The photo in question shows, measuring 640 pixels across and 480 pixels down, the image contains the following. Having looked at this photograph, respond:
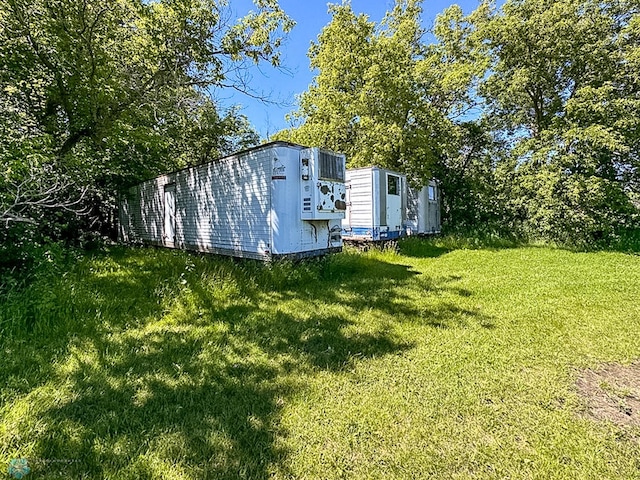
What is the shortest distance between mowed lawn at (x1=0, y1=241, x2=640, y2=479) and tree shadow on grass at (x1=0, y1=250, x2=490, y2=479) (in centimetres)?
2

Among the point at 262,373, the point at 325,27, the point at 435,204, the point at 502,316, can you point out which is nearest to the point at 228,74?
the point at 262,373

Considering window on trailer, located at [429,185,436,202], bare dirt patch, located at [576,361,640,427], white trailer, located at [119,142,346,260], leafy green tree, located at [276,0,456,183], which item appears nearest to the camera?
bare dirt patch, located at [576,361,640,427]

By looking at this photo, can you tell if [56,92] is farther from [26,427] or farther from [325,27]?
[325,27]

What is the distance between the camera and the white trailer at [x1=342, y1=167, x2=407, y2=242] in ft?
29.6

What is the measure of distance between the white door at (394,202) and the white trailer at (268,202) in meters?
3.29

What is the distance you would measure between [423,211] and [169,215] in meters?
8.81

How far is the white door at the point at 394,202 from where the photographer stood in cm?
962

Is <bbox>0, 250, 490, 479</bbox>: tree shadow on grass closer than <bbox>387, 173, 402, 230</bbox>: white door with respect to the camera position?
Yes

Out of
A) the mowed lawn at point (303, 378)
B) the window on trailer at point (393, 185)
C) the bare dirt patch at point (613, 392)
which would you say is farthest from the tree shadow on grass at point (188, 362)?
the window on trailer at point (393, 185)

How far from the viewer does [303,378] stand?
267cm

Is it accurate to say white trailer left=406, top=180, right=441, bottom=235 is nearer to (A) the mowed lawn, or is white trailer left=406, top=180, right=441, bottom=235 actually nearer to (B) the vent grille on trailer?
(B) the vent grille on trailer

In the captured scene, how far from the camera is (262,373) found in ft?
8.98

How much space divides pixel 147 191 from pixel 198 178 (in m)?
3.26

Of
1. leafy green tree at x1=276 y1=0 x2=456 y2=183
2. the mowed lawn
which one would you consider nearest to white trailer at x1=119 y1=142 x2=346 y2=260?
the mowed lawn
